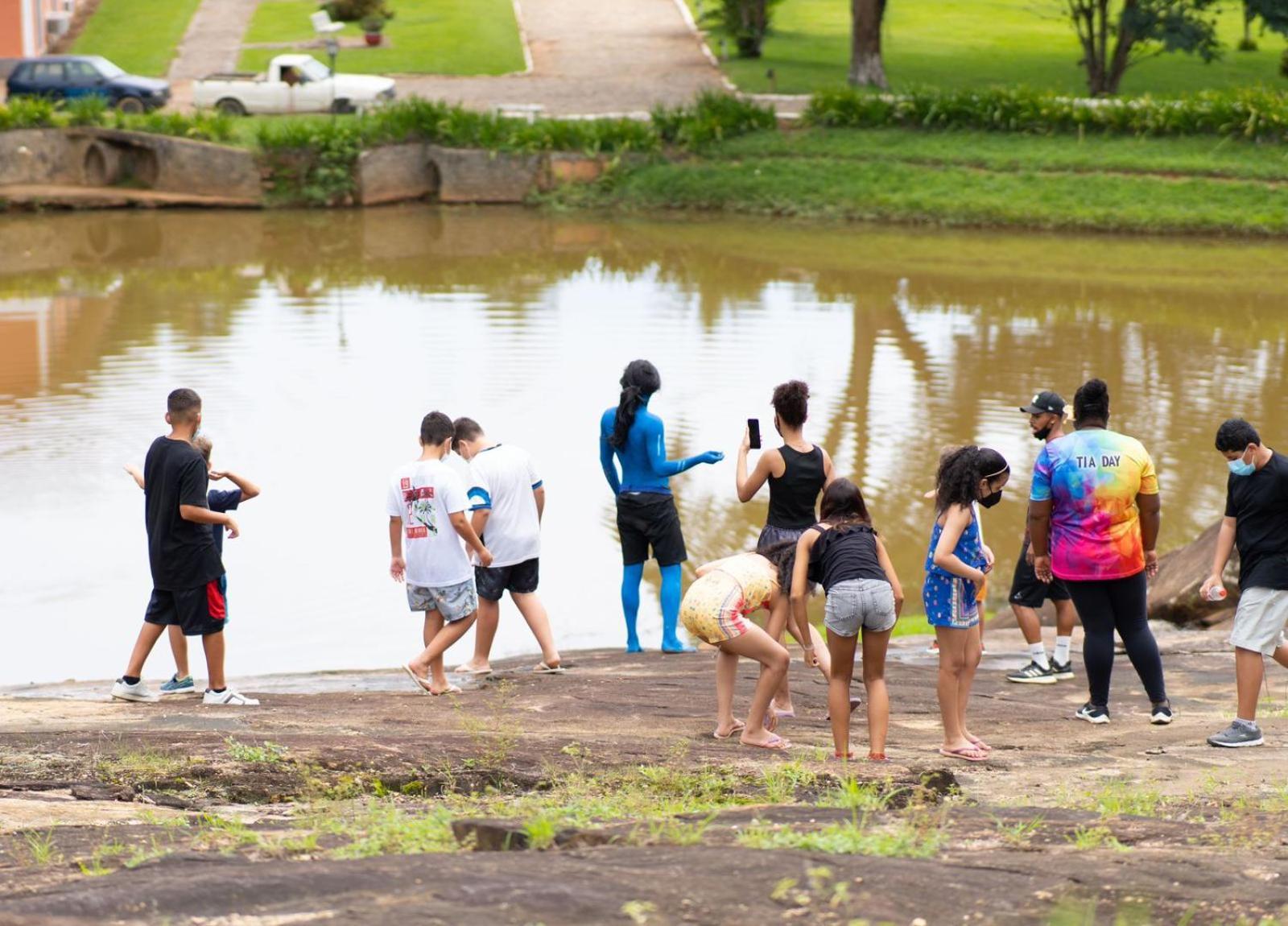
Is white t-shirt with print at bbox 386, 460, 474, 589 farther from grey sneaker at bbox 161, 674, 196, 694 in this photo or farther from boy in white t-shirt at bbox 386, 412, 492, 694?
grey sneaker at bbox 161, 674, 196, 694

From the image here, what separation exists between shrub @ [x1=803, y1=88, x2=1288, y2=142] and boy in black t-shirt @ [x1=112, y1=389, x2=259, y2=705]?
2973 cm

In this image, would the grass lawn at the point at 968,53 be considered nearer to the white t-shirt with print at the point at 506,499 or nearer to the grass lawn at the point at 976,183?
the grass lawn at the point at 976,183

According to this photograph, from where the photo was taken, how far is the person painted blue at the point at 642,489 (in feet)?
31.0

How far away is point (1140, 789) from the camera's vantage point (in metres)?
6.72

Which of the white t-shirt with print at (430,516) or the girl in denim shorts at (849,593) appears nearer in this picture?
the girl in denim shorts at (849,593)

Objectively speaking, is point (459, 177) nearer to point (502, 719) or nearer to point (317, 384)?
point (317, 384)

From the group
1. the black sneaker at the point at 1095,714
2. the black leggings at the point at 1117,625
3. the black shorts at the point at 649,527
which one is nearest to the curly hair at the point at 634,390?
the black shorts at the point at 649,527

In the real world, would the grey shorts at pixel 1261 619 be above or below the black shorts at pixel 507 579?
above

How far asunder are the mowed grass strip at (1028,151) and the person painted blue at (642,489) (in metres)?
26.2

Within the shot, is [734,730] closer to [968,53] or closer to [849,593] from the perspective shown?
[849,593]

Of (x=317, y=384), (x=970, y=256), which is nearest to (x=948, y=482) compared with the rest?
(x=317, y=384)

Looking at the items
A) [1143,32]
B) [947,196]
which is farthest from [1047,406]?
[1143,32]

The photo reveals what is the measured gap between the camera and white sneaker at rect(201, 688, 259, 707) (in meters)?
8.42

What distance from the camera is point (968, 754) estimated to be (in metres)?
7.54
